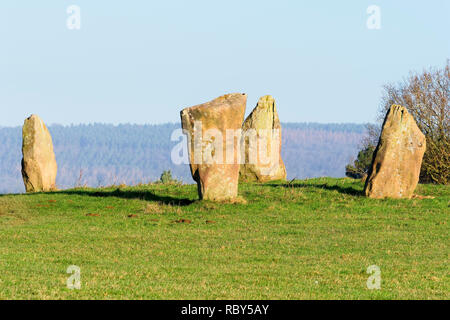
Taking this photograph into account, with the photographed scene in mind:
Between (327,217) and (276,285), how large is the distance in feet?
38.2

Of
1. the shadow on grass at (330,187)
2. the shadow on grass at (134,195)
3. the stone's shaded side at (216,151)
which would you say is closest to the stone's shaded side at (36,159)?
the shadow on grass at (134,195)

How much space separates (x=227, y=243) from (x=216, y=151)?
8186mm

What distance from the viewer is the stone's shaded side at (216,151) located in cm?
2802

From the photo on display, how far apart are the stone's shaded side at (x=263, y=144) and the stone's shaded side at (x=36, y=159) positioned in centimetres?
935

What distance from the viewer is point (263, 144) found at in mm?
38219

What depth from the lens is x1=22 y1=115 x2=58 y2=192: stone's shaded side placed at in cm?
3750

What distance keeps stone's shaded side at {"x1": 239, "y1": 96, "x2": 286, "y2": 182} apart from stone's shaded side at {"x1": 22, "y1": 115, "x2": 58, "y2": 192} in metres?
9.35

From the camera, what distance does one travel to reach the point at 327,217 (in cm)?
2545

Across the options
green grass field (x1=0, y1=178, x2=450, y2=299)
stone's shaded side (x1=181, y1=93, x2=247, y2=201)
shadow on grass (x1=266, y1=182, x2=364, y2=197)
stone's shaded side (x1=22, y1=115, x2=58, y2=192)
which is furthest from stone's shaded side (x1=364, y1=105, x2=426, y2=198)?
stone's shaded side (x1=22, y1=115, x2=58, y2=192)

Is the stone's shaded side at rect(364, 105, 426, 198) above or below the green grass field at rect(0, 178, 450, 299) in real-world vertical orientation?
above

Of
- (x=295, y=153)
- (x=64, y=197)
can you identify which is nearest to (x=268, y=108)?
(x=64, y=197)

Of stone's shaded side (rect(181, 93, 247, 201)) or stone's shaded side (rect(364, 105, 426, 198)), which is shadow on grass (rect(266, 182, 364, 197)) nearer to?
stone's shaded side (rect(364, 105, 426, 198))

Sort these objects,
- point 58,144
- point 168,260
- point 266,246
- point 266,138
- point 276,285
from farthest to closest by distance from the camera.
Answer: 1. point 58,144
2. point 266,138
3. point 266,246
4. point 168,260
5. point 276,285
